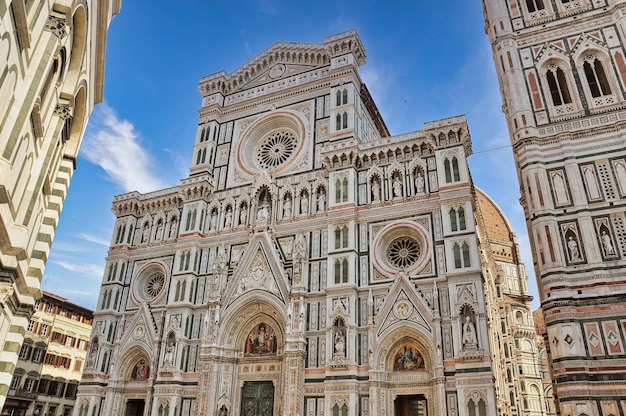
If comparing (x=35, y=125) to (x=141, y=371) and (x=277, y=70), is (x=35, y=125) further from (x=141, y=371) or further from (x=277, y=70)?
(x=277, y=70)

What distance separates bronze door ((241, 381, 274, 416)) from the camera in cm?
2194

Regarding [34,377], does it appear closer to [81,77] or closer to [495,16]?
[81,77]

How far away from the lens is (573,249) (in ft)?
61.2

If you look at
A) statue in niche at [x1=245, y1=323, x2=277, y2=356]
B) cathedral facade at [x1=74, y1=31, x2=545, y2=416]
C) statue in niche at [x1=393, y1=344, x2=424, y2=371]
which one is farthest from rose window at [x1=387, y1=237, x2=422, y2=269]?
statue in niche at [x1=245, y1=323, x2=277, y2=356]

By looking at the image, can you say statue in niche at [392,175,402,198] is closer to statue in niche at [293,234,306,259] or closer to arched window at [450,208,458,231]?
arched window at [450,208,458,231]

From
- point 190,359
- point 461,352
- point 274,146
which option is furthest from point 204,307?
point 461,352

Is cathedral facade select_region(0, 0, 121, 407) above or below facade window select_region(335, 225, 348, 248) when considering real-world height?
below

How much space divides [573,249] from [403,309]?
7025 mm

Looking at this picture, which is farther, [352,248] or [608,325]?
[352,248]

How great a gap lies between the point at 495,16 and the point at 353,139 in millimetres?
9771

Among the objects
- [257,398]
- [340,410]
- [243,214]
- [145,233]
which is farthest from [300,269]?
[145,233]

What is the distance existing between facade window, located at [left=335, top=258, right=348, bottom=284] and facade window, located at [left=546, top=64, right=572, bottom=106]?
477 inches

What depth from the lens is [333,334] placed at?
69.2 ft

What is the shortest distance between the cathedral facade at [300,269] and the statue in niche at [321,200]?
7cm
